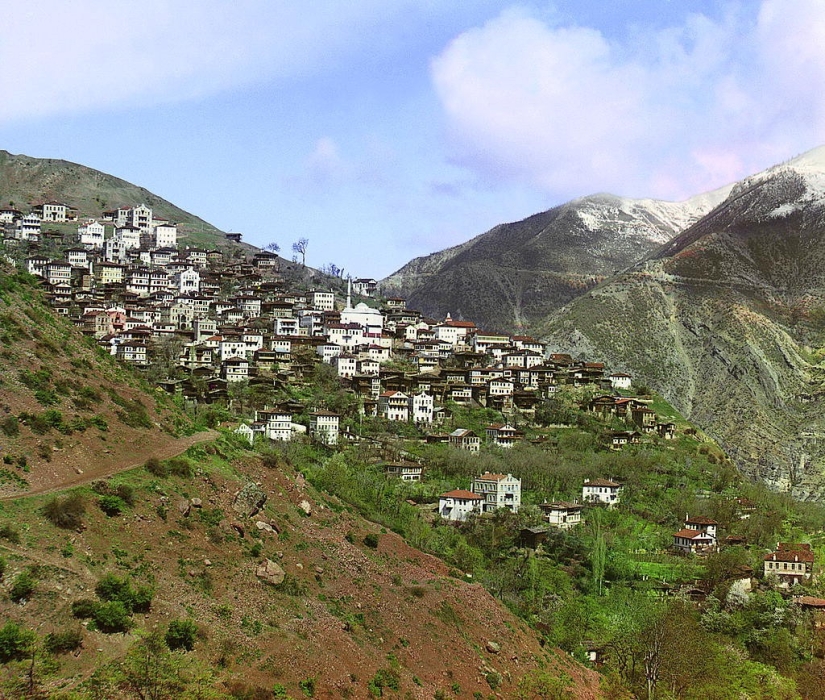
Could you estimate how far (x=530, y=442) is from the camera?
60594mm

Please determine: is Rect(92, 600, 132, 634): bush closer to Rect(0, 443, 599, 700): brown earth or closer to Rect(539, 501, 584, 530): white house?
Rect(0, 443, 599, 700): brown earth

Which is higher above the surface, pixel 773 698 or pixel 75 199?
pixel 75 199

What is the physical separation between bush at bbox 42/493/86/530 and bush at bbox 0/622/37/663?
3.56 metres

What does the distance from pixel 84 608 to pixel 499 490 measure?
36.8m

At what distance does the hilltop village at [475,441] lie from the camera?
131ft

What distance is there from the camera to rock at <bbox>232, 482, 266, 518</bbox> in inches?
909

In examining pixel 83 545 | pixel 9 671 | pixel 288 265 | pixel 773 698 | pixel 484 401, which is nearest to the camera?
pixel 9 671

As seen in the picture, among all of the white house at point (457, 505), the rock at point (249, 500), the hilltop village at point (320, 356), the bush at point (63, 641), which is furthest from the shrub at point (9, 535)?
the white house at point (457, 505)

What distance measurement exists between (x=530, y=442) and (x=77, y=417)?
133 ft

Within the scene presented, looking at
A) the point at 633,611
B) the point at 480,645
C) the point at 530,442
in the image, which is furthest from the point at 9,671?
the point at 530,442

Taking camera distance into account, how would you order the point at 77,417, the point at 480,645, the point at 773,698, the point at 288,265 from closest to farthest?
the point at 77,417, the point at 480,645, the point at 773,698, the point at 288,265

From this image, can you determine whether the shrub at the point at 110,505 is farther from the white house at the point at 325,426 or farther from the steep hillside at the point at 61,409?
the white house at the point at 325,426

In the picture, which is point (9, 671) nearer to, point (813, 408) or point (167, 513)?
point (167, 513)

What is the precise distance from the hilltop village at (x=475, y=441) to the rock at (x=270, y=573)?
72.8 inches
